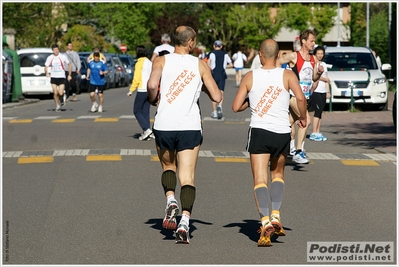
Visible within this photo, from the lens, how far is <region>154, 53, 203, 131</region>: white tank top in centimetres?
821

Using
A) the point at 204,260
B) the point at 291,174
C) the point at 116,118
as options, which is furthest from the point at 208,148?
the point at 204,260

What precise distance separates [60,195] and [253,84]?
11.1 ft

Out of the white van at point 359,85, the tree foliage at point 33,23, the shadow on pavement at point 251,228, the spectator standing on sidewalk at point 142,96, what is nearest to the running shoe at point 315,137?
the spectator standing on sidewalk at point 142,96

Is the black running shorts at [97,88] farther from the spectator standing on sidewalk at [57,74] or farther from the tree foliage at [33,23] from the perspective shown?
the tree foliage at [33,23]

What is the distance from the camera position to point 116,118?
22.6m

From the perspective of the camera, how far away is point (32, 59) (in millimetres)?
34031

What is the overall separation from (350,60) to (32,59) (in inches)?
478

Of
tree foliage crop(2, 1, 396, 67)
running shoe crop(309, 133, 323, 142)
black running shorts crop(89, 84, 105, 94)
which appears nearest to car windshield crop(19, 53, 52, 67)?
black running shorts crop(89, 84, 105, 94)

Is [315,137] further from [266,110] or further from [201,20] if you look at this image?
[201,20]

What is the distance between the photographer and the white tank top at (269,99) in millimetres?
8203

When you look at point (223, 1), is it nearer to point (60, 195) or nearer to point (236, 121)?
point (236, 121)

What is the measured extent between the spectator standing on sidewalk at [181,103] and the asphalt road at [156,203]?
42 centimetres

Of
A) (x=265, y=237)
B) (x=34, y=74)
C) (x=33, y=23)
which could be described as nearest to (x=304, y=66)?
(x=265, y=237)

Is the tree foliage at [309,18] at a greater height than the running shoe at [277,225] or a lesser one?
lesser
